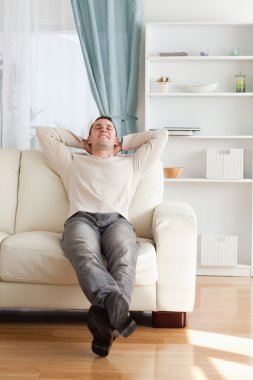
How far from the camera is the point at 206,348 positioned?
333 cm

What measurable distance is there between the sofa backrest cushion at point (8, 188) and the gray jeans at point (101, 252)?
1.71 feet

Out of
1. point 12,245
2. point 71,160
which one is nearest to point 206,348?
point 12,245

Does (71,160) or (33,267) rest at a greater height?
(71,160)

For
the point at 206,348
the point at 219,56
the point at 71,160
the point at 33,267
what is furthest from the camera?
the point at 219,56

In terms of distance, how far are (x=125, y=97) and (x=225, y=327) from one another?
2.35 meters

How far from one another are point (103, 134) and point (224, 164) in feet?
4.96

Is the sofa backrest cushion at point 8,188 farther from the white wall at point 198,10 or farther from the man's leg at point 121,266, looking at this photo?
the white wall at point 198,10

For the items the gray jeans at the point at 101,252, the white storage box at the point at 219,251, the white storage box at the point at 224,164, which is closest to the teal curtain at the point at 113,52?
the white storage box at the point at 224,164

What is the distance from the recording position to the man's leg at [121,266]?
3.02m

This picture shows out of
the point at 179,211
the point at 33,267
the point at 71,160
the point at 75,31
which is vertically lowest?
the point at 33,267

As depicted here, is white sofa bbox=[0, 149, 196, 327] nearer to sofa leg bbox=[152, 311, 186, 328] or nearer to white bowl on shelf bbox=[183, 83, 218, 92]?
sofa leg bbox=[152, 311, 186, 328]

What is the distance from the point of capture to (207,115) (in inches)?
218

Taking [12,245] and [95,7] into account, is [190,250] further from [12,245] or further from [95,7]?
[95,7]

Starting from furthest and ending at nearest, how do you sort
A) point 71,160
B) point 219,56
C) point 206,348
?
point 219,56, point 71,160, point 206,348
